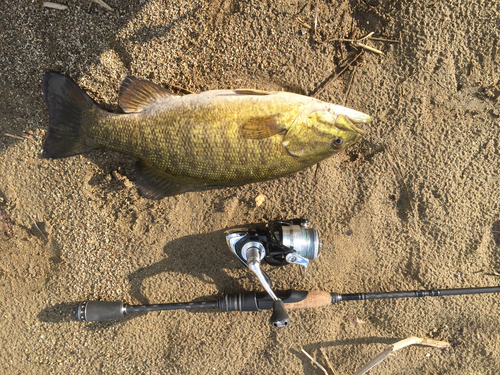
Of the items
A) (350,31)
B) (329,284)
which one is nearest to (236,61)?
(350,31)

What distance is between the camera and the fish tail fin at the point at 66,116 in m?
2.34

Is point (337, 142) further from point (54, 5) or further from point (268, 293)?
point (54, 5)

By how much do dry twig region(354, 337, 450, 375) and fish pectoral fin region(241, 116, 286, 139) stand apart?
2.26 m

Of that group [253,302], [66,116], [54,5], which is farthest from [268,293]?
[54,5]

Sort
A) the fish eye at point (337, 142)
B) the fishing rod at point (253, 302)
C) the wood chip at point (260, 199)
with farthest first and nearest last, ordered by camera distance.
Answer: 1. the wood chip at point (260, 199)
2. the fishing rod at point (253, 302)
3. the fish eye at point (337, 142)

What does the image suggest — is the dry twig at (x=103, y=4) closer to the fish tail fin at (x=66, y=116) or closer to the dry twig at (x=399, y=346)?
the fish tail fin at (x=66, y=116)

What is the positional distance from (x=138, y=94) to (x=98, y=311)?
1.95 meters

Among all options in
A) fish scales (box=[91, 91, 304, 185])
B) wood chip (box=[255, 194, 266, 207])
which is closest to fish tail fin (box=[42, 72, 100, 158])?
fish scales (box=[91, 91, 304, 185])

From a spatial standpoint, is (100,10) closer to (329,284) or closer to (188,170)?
(188,170)

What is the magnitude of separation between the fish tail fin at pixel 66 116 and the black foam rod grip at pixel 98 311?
136 cm

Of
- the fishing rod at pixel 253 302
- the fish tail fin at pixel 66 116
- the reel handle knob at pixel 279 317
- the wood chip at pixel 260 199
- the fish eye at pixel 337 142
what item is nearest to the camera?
the reel handle knob at pixel 279 317

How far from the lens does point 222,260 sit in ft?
9.14

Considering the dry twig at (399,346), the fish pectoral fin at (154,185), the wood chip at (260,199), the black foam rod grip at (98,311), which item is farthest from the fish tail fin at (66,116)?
the dry twig at (399,346)

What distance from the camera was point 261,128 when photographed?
2102 mm
